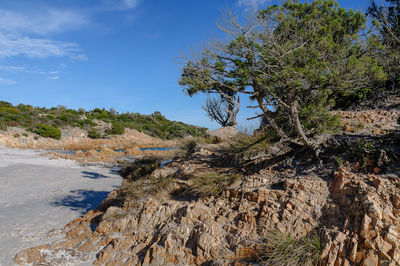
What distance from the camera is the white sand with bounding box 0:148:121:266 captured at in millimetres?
5578

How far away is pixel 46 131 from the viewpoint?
90.5 feet

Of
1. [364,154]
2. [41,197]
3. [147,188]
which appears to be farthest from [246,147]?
[41,197]

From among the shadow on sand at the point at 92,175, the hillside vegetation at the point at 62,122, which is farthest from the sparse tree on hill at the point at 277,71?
the hillside vegetation at the point at 62,122

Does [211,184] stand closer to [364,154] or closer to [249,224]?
[249,224]

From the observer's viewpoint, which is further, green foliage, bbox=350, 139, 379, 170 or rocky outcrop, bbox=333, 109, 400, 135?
rocky outcrop, bbox=333, 109, 400, 135

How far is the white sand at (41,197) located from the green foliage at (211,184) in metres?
3.22

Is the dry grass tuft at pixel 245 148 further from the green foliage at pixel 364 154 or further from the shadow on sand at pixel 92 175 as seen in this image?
the shadow on sand at pixel 92 175

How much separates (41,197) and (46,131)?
22.3 meters

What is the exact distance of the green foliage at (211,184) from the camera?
5.22 meters

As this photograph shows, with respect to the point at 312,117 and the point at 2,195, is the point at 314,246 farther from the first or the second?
the point at 2,195

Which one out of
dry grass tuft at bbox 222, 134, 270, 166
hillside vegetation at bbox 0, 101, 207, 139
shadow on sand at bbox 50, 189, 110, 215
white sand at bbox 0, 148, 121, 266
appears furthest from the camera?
hillside vegetation at bbox 0, 101, 207, 139

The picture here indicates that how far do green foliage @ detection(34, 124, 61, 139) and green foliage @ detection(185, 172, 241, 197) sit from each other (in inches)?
1073

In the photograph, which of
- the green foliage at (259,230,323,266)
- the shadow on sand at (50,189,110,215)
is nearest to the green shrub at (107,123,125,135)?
the shadow on sand at (50,189,110,215)

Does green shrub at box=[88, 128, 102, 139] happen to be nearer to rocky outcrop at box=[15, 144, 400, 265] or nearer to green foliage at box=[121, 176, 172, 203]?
green foliage at box=[121, 176, 172, 203]
